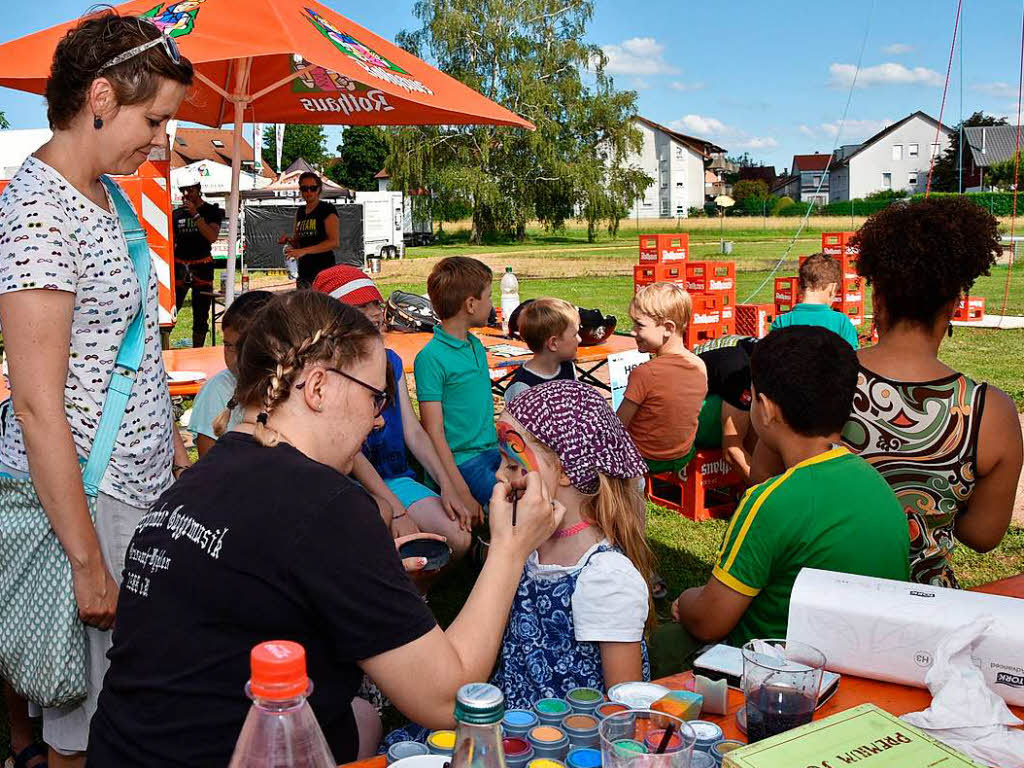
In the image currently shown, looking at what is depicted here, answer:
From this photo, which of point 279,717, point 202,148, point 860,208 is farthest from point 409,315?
point 860,208

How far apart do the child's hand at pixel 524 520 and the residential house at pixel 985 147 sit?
68470 mm

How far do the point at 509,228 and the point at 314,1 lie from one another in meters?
35.3

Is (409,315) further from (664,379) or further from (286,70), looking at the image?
(664,379)

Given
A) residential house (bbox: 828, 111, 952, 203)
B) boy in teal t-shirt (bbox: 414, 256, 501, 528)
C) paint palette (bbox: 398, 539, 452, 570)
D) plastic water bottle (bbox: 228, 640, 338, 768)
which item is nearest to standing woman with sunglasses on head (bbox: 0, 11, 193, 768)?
paint palette (bbox: 398, 539, 452, 570)

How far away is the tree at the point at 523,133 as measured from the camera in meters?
37.5

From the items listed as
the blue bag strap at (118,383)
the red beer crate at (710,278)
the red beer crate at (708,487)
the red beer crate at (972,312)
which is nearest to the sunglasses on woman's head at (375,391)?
the blue bag strap at (118,383)

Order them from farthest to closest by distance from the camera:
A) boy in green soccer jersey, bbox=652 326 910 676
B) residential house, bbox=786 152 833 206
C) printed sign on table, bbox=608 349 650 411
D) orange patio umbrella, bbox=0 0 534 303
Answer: residential house, bbox=786 152 833 206
printed sign on table, bbox=608 349 650 411
orange patio umbrella, bbox=0 0 534 303
boy in green soccer jersey, bbox=652 326 910 676

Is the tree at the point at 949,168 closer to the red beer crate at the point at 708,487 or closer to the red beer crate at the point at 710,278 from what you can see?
the red beer crate at the point at 710,278

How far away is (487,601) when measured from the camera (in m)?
1.64

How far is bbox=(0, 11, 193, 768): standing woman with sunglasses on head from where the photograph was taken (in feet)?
6.32

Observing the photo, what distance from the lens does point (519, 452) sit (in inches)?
89.0

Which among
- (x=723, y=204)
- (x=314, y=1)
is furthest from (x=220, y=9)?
(x=723, y=204)

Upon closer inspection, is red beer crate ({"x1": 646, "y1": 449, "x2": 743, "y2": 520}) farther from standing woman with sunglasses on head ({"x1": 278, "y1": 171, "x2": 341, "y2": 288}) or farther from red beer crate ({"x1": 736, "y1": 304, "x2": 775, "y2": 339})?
red beer crate ({"x1": 736, "y1": 304, "x2": 775, "y2": 339})

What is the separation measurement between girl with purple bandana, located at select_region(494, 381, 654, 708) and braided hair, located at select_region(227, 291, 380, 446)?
25.4 inches
